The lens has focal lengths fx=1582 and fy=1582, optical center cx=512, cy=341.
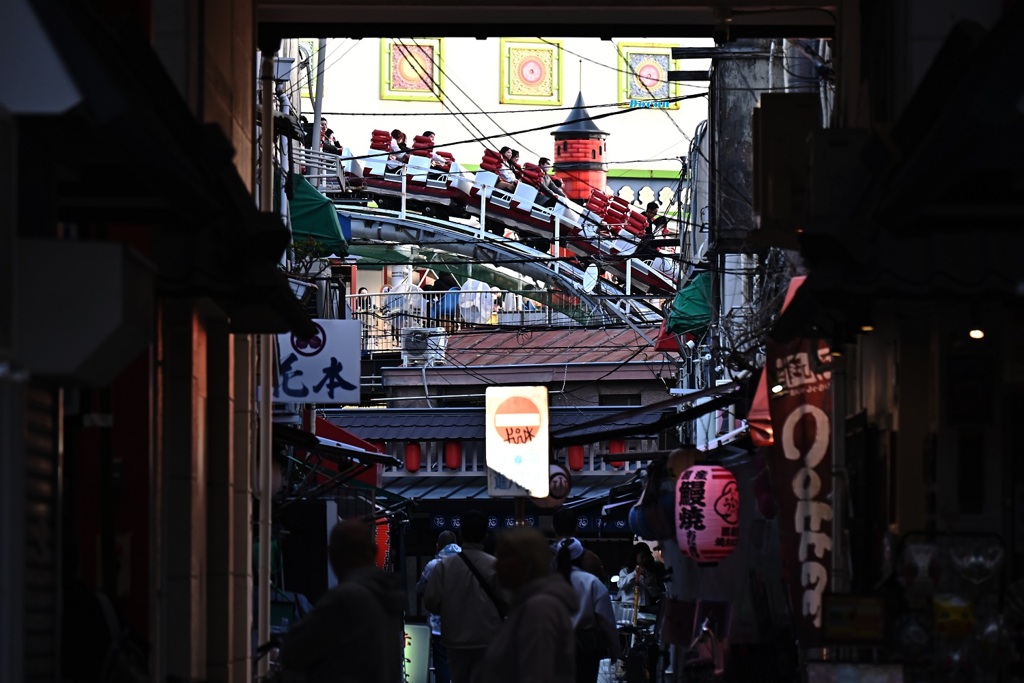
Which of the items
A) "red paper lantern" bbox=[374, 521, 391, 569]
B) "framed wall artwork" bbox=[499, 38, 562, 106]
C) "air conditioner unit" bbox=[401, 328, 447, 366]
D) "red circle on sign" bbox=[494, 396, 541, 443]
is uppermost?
"framed wall artwork" bbox=[499, 38, 562, 106]

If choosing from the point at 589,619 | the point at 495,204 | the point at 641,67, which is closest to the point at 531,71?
the point at 641,67

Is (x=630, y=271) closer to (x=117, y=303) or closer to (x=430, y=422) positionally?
(x=430, y=422)

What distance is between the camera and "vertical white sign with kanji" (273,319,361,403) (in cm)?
1884

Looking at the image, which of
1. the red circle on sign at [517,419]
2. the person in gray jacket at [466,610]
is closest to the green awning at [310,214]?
the red circle on sign at [517,419]

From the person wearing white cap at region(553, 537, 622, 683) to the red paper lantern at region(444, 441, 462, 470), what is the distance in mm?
23195

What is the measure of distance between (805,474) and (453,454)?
2698 centimetres

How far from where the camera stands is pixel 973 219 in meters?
8.62

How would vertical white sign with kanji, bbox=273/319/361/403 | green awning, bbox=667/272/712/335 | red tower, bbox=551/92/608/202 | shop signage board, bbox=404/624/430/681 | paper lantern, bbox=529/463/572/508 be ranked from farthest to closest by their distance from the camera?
1. red tower, bbox=551/92/608/202
2. paper lantern, bbox=529/463/572/508
3. green awning, bbox=667/272/712/335
4. shop signage board, bbox=404/624/430/681
5. vertical white sign with kanji, bbox=273/319/361/403

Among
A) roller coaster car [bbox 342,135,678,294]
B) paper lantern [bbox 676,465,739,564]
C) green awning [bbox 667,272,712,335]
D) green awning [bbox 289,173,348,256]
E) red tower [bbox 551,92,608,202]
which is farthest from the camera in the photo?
red tower [bbox 551,92,608,202]

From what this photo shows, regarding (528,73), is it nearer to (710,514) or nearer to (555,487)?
(555,487)

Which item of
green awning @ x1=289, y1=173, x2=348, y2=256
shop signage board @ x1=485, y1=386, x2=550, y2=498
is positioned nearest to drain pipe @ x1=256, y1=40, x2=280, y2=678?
green awning @ x1=289, y1=173, x2=348, y2=256

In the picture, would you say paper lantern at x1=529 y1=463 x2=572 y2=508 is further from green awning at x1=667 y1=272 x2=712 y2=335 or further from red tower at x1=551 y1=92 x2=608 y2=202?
red tower at x1=551 y1=92 x2=608 y2=202

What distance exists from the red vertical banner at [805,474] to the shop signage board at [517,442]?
13.1m

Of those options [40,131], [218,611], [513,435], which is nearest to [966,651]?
[218,611]
